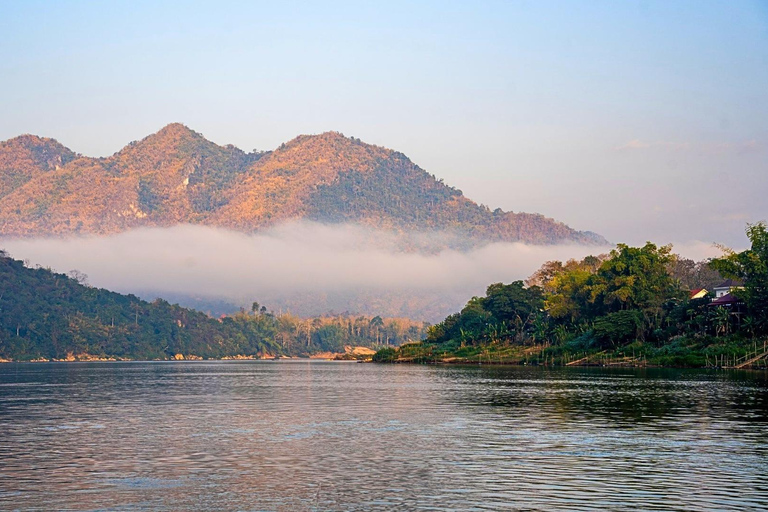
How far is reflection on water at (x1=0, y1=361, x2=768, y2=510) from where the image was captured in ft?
122

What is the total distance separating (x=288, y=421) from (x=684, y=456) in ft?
100.0

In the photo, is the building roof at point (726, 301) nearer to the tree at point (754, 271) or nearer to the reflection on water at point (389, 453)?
the tree at point (754, 271)

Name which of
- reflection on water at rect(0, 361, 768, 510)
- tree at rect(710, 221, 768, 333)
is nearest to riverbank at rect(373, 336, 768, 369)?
tree at rect(710, 221, 768, 333)

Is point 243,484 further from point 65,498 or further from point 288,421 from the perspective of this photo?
point 288,421

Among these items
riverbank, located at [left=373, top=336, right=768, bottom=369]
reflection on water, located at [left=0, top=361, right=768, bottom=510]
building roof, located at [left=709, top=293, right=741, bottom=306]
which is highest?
building roof, located at [left=709, top=293, right=741, bottom=306]

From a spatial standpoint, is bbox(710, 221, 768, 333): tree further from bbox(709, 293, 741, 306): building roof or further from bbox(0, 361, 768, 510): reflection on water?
bbox(0, 361, 768, 510): reflection on water

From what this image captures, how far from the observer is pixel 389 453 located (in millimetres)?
49750

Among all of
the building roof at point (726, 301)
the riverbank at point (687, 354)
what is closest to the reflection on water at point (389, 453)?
the riverbank at point (687, 354)

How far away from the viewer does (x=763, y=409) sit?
241 ft

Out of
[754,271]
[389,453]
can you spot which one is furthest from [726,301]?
[389,453]

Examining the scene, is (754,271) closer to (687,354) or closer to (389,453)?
(687,354)

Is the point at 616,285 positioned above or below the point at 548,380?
above

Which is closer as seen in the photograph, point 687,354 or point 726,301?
point 687,354

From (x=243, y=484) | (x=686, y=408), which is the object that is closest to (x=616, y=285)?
(x=686, y=408)
